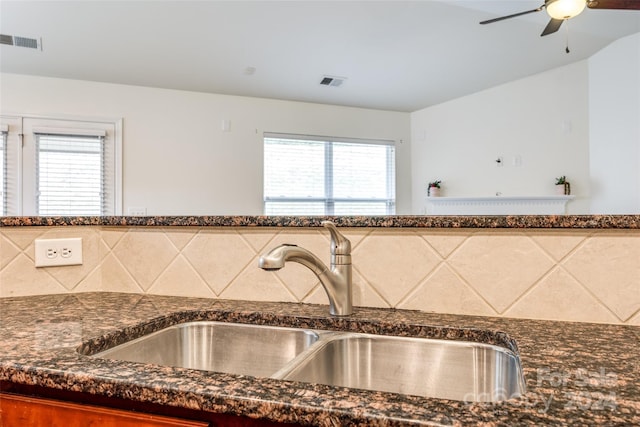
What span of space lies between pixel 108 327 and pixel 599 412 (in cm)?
87

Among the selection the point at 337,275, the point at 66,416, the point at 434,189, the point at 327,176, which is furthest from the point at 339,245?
the point at 434,189

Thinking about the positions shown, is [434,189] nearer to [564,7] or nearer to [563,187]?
[563,187]

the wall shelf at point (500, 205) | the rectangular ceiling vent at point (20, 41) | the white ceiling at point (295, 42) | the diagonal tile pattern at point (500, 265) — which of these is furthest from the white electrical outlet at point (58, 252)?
the wall shelf at point (500, 205)

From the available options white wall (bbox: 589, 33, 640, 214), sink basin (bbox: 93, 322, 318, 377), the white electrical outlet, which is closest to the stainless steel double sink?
sink basin (bbox: 93, 322, 318, 377)

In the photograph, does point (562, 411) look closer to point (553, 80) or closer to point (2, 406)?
point (2, 406)

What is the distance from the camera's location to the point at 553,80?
14.4ft

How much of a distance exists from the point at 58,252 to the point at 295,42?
305 centimetres

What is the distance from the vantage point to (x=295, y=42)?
3641 millimetres

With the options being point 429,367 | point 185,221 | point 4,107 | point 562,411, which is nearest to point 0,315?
point 185,221

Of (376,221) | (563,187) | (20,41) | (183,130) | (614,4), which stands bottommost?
(376,221)

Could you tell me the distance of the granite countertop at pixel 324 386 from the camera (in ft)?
1.57

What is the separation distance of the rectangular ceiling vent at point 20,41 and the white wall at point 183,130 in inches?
30.8

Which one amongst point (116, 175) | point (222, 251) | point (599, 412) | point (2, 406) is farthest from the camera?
point (116, 175)

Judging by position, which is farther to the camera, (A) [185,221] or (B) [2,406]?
(A) [185,221]
